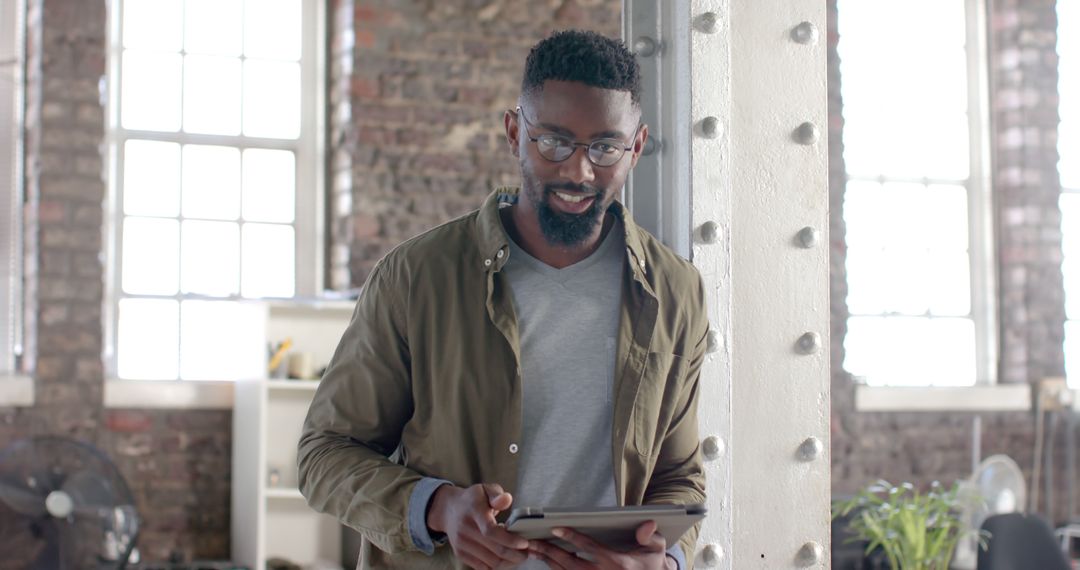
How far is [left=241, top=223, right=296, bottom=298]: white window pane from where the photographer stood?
6.08 m

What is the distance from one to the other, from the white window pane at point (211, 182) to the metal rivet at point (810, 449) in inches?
188

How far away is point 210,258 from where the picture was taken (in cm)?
603

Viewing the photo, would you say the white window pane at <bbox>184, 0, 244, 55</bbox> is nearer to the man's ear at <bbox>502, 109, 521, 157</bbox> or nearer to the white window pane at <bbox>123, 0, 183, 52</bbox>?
the white window pane at <bbox>123, 0, 183, 52</bbox>

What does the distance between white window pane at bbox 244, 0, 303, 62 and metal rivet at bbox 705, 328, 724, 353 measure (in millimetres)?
4864

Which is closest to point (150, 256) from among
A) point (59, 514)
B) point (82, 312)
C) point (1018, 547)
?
point (82, 312)

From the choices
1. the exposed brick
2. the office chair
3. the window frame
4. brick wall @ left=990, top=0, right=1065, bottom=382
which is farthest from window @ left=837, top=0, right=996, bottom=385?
the window frame

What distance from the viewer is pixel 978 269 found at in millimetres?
7469

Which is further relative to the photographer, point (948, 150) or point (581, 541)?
point (948, 150)

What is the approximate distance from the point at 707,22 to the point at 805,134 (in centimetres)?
19

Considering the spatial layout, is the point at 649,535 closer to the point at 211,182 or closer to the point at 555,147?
the point at 555,147

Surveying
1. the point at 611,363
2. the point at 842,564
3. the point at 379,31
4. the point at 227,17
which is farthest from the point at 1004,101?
the point at 611,363

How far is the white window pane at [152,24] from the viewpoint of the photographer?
19.7 ft

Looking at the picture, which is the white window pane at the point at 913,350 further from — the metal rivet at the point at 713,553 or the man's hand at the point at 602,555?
the man's hand at the point at 602,555

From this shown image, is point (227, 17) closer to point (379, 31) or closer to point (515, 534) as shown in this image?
point (379, 31)
